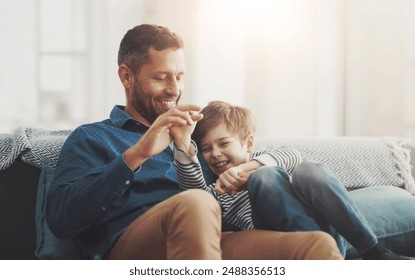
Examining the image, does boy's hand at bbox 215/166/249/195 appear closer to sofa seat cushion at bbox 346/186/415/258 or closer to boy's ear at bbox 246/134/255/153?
boy's ear at bbox 246/134/255/153

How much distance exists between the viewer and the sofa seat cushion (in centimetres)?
97

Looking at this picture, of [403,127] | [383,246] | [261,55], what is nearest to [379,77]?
[403,127]

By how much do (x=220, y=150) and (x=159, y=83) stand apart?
0.15 meters

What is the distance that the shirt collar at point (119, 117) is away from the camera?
3.30ft

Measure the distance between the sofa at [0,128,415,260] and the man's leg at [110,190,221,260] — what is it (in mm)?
152

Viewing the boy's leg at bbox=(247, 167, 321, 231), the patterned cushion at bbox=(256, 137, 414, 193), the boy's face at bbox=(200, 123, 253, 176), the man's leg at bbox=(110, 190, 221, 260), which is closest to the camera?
the man's leg at bbox=(110, 190, 221, 260)

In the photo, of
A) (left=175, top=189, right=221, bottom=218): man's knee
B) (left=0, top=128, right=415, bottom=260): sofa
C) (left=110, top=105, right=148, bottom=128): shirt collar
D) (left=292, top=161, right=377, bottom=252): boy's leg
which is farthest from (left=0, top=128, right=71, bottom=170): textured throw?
(left=292, top=161, right=377, bottom=252): boy's leg

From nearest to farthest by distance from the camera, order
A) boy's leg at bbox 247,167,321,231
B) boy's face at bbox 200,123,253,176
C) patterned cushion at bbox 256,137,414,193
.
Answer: boy's leg at bbox 247,167,321,231, boy's face at bbox 200,123,253,176, patterned cushion at bbox 256,137,414,193

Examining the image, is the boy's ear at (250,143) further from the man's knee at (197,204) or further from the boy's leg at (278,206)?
the man's knee at (197,204)

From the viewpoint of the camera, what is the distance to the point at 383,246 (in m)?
0.96

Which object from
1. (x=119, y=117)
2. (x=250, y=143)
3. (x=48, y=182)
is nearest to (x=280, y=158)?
(x=250, y=143)

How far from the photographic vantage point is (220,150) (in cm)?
100

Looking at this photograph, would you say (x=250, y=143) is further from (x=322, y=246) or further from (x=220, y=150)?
(x=322, y=246)

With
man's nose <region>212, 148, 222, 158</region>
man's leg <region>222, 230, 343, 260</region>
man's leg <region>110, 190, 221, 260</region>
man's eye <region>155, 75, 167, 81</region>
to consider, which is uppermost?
man's eye <region>155, 75, 167, 81</region>
